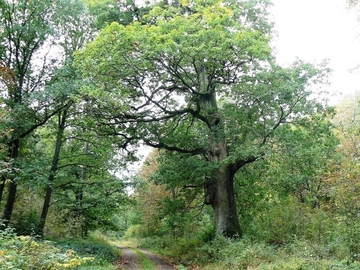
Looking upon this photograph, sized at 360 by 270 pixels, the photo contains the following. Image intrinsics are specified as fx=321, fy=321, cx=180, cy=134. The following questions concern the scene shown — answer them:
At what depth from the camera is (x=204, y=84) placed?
15664mm

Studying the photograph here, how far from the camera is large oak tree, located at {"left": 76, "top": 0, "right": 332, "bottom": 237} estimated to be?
456 inches

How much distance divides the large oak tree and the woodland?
6 cm

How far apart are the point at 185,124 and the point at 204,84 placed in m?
3.09

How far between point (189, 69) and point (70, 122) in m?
7.37

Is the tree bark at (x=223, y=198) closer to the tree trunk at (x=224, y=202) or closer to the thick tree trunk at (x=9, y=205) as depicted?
the tree trunk at (x=224, y=202)

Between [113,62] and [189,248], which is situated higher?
[113,62]

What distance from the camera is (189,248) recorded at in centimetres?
1702

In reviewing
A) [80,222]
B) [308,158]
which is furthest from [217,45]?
[80,222]

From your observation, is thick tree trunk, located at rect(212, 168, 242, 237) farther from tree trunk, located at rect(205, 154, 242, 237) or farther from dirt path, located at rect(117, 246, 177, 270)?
dirt path, located at rect(117, 246, 177, 270)

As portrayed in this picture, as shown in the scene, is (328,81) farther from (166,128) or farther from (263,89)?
(166,128)

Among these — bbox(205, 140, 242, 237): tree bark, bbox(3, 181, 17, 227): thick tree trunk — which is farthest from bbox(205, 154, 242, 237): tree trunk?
bbox(3, 181, 17, 227): thick tree trunk

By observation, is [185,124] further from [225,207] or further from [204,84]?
[225,207]

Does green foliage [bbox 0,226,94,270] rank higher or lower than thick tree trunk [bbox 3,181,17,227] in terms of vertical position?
lower

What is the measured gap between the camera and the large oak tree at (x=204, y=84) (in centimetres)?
1159
